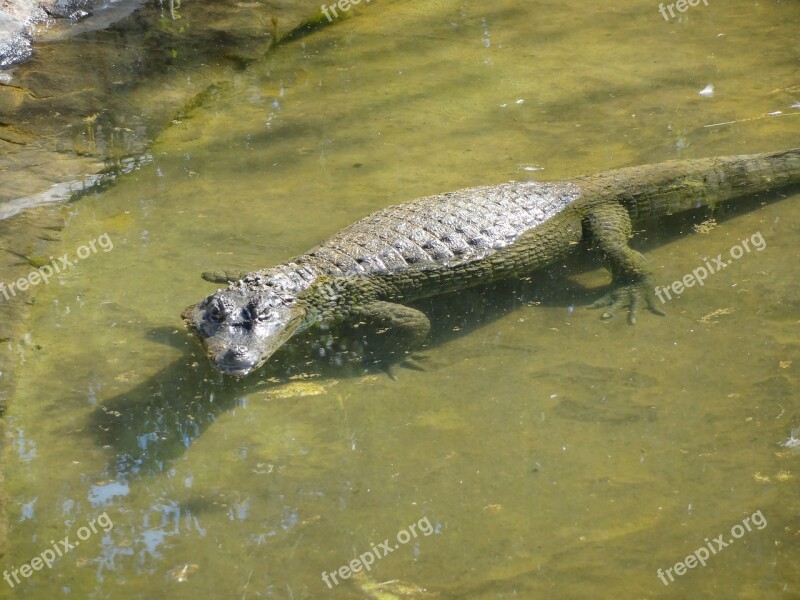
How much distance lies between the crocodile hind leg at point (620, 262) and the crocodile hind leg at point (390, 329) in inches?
46.4

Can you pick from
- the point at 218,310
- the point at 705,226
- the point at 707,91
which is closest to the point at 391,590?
the point at 218,310

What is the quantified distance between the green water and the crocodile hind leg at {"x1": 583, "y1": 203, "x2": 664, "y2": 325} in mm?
144

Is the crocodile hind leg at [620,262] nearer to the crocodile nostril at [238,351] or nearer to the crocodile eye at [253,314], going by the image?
the crocodile eye at [253,314]

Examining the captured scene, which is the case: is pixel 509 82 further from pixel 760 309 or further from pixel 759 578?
pixel 759 578

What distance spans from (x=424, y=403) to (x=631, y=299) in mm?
1624

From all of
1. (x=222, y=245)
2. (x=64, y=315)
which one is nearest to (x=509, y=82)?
(x=222, y=245)

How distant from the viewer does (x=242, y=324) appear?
17.9 feet

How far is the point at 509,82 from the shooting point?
340 inches

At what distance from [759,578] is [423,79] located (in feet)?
19.9

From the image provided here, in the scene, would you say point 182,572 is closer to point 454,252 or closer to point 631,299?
point 454,252

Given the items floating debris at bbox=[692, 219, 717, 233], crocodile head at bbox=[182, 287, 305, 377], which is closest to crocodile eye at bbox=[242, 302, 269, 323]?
crocodile head at bbox=[182, 287, 305, 377]

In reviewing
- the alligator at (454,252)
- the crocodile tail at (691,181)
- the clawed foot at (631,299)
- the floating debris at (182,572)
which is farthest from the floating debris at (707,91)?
the floating debris at (182,572)

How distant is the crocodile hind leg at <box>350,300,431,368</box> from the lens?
567 cm

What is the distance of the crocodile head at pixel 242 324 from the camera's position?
523cm
